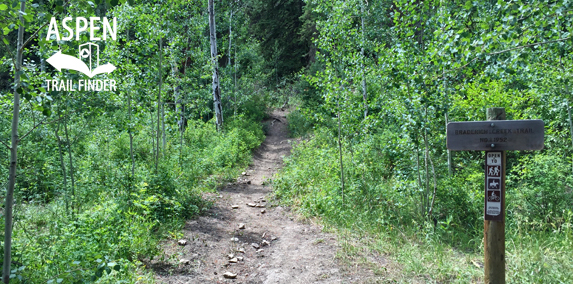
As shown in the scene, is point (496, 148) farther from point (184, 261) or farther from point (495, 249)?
point (184, 261)

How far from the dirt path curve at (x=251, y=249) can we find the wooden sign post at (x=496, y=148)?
1.86 meters

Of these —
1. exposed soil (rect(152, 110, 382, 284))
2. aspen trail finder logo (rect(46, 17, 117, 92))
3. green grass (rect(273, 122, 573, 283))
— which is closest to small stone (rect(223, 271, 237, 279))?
exposed soil (rect(152, 110, 382, 284))

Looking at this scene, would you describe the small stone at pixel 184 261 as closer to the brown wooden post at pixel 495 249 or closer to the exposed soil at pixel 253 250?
the exposed soil at pixel 253 250

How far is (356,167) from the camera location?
873 centimetres

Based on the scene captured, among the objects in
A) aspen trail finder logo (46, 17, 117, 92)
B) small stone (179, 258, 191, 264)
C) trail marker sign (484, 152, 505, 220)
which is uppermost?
aspen trail finder logo (46, 17, 117, 92)

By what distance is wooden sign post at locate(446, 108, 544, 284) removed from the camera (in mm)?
3463

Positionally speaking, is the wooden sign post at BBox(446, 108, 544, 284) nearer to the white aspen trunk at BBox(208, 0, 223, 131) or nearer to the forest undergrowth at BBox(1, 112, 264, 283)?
the forest undergrowth at BBox(1, 112, 264, 283)

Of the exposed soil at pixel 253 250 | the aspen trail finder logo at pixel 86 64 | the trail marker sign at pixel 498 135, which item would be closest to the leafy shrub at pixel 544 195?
the exposed soil at pixel 253 250

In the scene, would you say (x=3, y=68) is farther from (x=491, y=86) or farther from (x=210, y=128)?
(x=210, y=128)

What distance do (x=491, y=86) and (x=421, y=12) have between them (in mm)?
3819

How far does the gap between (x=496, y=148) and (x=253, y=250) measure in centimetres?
434

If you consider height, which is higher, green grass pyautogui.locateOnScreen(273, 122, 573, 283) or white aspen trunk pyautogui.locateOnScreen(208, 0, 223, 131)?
white aspen trunk pyautogui.locateOnScreen(208, 0, 223, 131)

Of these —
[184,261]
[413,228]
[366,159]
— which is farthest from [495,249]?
[366,159]

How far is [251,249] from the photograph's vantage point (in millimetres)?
6582
